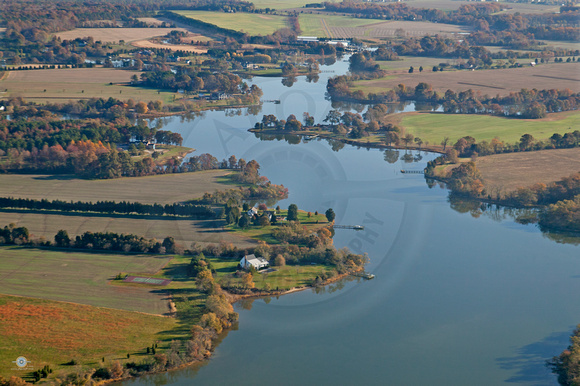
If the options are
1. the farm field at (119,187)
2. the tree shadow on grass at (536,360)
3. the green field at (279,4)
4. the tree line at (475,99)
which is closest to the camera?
the tree shadow on grass at (536,360)

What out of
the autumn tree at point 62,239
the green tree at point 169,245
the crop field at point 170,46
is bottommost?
the green tree at point 169,245

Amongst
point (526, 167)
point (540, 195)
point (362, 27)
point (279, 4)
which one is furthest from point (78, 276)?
point (279, 4)

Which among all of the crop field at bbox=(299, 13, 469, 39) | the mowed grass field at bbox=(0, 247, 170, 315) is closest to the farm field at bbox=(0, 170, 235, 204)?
the mowed grass field at bbox=(0, 247, 170, 315)

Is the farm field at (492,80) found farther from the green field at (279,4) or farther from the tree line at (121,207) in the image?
the green field at (279,4)

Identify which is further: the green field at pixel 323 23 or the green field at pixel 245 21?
the green field at pixel 323 23

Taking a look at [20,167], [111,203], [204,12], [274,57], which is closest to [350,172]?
[111,203]

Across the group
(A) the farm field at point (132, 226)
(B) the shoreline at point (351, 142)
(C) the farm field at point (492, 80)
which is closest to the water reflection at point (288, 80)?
(C) the farm field at point (492, 80)

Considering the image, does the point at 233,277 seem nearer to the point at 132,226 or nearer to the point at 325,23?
the point at 132,226

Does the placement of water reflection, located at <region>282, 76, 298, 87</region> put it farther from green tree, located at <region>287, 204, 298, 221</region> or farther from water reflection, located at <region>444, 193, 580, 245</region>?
green tree, located at <region>287, 204, 298, 221</region>
